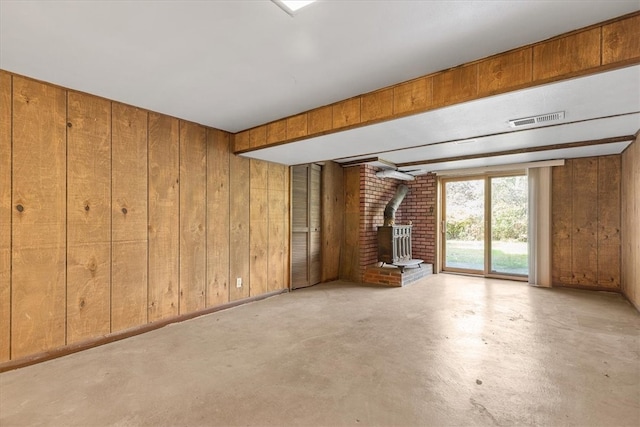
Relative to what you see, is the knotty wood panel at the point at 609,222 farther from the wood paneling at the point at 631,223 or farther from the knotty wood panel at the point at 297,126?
the knotty wood panel at the point at 297,126

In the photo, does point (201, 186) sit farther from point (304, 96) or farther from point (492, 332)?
point (492, 332)

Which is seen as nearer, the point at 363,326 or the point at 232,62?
the point at 232,62

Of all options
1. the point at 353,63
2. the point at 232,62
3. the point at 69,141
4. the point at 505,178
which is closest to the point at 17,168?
the point at 69,141

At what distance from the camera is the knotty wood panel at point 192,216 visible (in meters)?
3.50

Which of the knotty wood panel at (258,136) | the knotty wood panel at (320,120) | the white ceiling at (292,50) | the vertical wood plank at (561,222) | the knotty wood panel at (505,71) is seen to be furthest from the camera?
the vertical wood plank at (561,222)

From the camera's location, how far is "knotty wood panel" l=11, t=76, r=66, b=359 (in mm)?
2391

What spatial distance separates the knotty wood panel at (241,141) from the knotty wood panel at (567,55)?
118 inches

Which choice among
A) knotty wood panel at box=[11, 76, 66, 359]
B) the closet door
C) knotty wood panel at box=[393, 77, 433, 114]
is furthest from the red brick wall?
knotty wood panel at box=[11, 76, 66, 359]

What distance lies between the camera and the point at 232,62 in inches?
86.0

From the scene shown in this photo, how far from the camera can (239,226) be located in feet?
13.6

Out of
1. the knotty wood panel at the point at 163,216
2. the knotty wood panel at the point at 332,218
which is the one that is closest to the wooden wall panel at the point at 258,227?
the knotty wood panel at the point at 163,216

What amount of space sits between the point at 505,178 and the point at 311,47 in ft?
17.1

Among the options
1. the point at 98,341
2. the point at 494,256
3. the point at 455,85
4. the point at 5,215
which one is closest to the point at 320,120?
the point at 455,85

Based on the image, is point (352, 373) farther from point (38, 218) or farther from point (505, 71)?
point (38, 218)
